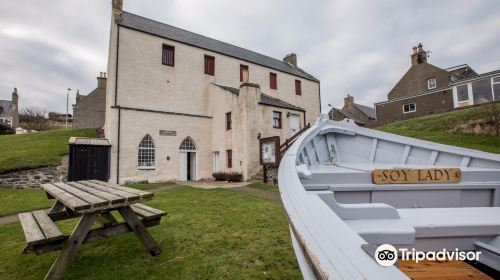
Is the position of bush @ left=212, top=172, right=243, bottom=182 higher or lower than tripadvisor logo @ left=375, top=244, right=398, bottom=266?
lower

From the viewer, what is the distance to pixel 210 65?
20297mm

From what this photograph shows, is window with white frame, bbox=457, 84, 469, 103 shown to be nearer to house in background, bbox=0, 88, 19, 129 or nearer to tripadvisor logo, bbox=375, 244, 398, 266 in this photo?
tripadvisor logo, bbox=375, 244, 398, 266

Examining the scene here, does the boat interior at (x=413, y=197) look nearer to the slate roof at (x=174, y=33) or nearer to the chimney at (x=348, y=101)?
the slate roof at (x=174, y=33)

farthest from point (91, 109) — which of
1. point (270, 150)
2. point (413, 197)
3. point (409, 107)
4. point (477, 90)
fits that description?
point (477, 90)

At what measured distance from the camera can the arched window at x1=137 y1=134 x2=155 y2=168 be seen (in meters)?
16.2

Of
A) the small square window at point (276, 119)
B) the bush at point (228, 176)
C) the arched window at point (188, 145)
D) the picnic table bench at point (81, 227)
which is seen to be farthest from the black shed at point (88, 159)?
the picnic table bench at point (81, 227)

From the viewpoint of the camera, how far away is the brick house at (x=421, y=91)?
2711cm

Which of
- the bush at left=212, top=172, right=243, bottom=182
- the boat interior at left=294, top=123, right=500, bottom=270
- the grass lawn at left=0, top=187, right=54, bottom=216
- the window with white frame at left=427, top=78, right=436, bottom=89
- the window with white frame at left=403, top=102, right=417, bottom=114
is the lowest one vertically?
the grass lawn at left=0, top=187, right=54, bottom=216

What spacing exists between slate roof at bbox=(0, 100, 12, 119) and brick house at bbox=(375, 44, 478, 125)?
66788 millimetres

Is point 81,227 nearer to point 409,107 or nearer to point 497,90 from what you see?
point 497,90

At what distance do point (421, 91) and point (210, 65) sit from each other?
27416mm

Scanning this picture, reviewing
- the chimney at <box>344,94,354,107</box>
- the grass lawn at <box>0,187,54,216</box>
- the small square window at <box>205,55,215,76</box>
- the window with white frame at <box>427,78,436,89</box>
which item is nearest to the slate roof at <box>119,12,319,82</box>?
the small square window at <box>205,55,215,76</box>

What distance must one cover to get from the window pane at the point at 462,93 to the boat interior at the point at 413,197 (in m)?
26.8

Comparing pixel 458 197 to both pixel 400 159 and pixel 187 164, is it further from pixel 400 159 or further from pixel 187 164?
pixel 187 164
